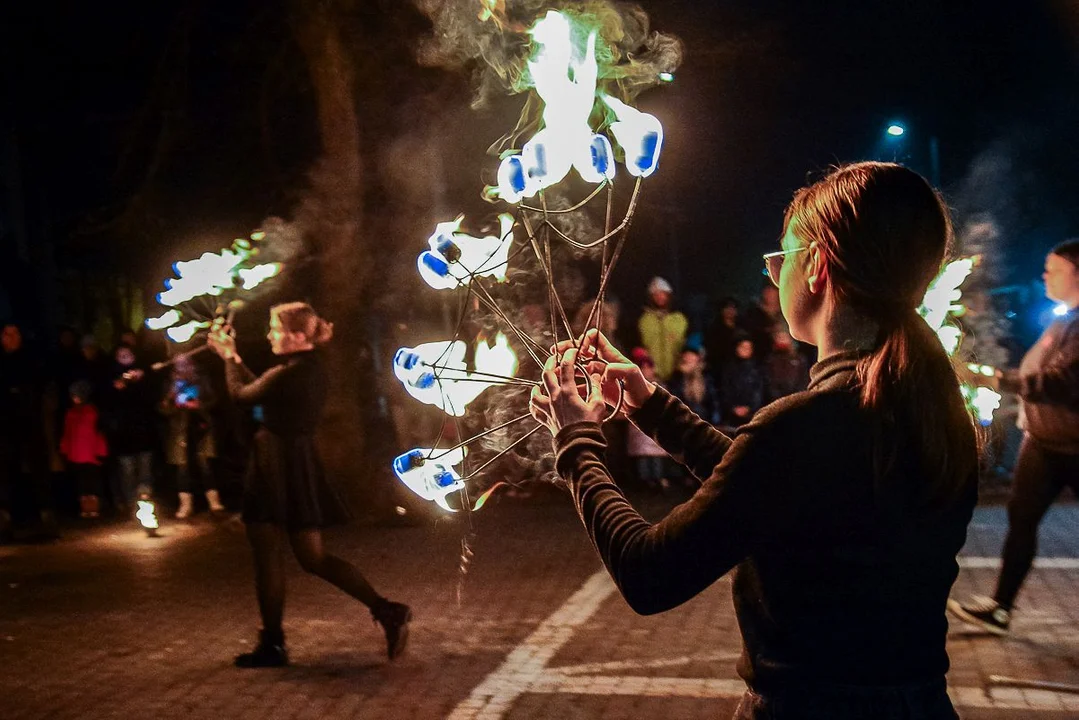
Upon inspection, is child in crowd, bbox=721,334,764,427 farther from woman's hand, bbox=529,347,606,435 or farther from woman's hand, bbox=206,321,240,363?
woman's hand, bbox=529,347,606,435

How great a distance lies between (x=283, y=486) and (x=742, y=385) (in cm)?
730

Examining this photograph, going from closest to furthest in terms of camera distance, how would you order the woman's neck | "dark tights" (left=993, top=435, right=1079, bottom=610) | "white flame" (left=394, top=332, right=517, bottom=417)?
1. the woman's neck
2. "white flame" (left=394, top=332, right=517, bottom=417)
3. "dark tights" (left=993, top=435, right=1079, bottom=610)

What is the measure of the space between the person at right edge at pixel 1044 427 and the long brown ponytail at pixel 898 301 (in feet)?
14.1

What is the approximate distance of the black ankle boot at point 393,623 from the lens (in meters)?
6.23

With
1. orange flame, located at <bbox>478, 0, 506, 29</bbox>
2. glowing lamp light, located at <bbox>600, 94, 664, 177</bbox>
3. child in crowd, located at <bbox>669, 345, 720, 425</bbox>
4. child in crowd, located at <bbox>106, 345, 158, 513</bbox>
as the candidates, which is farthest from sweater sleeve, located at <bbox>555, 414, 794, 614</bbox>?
child in crowd, located at <bbox>106, 345, 158, 513</bbox>

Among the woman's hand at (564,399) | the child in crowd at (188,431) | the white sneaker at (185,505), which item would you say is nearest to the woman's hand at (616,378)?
the woman's hand at (564,399)

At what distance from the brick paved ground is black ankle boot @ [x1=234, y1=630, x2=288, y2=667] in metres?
0.10

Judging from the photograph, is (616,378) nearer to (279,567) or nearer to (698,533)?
(698,533)

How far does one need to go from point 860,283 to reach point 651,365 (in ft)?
34.0

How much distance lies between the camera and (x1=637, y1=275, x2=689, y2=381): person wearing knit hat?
40.7 feet

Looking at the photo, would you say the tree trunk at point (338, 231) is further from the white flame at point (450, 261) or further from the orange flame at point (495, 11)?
the white flame at point (450, 261)

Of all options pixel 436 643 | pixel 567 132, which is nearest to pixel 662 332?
pixel 436 643

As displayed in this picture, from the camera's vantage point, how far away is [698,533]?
5.89ft

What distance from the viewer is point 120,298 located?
802 inches
